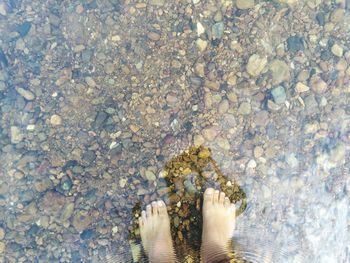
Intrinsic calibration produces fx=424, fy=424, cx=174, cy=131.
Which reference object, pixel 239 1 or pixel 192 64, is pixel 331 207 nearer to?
pixel 192 64

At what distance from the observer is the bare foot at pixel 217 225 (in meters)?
2.27

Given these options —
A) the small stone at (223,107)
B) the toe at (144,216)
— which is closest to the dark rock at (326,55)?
the small stone at (223,107)

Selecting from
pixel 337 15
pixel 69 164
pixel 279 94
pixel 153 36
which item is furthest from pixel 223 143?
pixel 337 15

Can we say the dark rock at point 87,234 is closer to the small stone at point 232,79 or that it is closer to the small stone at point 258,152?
Answer: the small stone at point 258,152

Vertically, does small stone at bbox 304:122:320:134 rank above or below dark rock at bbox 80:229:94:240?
above

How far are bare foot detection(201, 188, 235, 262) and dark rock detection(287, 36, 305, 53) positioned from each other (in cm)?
91

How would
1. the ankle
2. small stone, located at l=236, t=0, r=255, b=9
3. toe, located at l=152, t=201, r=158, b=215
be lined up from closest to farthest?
1. the ankle
2. toe, located at l=152, t=201, r=158, b=215
3. small stone, located at l=236, t=0, r=255, b=9

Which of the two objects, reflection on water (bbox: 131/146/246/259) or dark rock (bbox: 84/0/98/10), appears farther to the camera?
dark rock (bbox: 84/0/98/10)

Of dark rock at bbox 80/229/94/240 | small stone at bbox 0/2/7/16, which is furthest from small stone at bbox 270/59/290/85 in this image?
small stone at bbox 0/2/7/16

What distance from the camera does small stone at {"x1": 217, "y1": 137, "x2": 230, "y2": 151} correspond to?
2354mm

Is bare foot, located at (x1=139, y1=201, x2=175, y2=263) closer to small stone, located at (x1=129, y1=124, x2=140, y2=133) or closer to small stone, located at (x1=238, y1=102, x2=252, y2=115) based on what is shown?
small stone, located at (x1=129, y1=124, x2=140, y2=133)

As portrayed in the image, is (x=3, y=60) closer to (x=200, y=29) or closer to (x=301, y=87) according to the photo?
(x=200, y=29)

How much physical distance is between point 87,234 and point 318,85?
153cm

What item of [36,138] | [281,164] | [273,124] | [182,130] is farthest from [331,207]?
[36,138]
